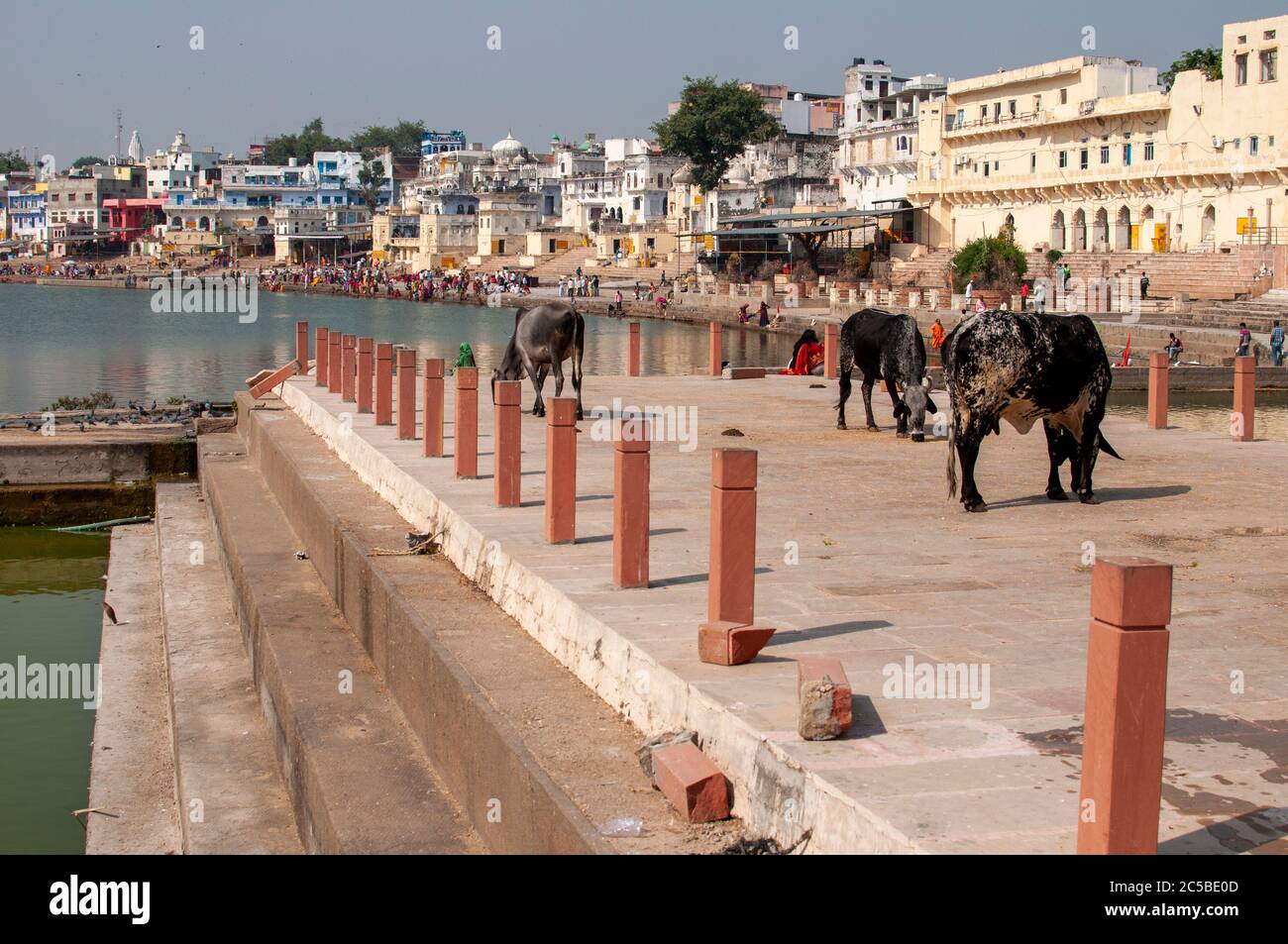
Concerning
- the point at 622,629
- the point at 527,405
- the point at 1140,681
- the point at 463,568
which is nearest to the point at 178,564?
the point at 527,405

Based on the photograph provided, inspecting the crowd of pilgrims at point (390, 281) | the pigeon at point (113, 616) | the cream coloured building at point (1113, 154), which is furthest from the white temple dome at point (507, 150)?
the pigeon at point (113, 616)

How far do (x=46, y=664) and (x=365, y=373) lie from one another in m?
5.18

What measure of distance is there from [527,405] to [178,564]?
5.00m

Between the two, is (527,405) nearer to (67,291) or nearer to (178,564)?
(178,564)

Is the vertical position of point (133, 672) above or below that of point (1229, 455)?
below

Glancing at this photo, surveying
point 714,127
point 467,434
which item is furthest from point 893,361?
point 714,127

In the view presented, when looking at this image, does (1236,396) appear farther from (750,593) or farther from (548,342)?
(750,593)

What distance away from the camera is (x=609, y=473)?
42.6 feet

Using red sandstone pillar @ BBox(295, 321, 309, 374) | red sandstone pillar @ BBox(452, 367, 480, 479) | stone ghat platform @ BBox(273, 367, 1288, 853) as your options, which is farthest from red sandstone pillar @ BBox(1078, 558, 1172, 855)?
red sandstone pillar @ BBox(295, 321, 309, 374)

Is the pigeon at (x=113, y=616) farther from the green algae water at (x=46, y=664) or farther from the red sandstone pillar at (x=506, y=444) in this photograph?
the red sandstone pillar at (x=506, y=444)

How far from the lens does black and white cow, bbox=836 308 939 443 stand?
16.4 meters

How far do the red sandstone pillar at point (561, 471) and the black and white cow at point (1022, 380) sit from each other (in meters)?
Result: 3.49

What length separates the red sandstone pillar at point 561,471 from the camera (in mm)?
9305

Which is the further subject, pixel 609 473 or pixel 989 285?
pixel 989 285
